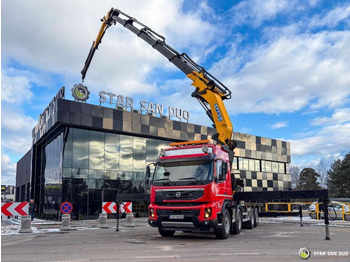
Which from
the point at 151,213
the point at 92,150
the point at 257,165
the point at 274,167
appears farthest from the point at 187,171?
the point at 274,167

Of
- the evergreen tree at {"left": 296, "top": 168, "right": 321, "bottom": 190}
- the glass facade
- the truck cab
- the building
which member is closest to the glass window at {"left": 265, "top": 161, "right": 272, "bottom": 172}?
the building

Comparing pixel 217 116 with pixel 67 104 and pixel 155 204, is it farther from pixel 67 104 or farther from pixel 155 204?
pixel 67 104

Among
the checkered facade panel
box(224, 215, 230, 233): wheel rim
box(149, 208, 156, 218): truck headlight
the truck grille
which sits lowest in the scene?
box(224, 215, 230, 233): wheel rim

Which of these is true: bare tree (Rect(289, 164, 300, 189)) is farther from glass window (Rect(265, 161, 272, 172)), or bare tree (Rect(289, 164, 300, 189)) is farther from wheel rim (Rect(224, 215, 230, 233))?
wheel rim (Rect(224, 215, 230, 233))

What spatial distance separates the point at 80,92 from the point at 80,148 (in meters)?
4.12

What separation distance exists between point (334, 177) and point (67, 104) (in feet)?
170

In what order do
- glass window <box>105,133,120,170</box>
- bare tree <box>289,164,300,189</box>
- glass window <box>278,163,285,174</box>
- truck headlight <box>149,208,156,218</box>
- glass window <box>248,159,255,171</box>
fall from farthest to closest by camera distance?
bare tree <box>289,164,300,189</box>
glass window <box>278,163,285,174</box>
glass window <box>248,159,255,171</box>
glass window <box>105,133,120,170</box>
truck headlight <box>149,208,156,218</box>

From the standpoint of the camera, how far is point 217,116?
16438 millimetres

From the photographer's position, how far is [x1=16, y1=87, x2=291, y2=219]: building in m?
25.0

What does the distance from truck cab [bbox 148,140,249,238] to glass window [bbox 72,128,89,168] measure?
1419 centimetres

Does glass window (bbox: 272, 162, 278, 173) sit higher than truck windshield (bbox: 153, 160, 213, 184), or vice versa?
glass window (bbox: 272, 162, 278, 173)

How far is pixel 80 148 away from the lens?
2564 centimetres

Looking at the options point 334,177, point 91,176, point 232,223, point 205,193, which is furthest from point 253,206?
point 334,177

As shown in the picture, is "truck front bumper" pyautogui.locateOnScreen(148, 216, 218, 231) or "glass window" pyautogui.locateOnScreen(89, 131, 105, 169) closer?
"truck front bumper" pyautogui.locateOnScreen(148, 216, 218, 231)
